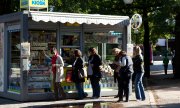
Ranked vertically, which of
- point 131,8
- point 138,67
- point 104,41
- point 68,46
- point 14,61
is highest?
point 131,8

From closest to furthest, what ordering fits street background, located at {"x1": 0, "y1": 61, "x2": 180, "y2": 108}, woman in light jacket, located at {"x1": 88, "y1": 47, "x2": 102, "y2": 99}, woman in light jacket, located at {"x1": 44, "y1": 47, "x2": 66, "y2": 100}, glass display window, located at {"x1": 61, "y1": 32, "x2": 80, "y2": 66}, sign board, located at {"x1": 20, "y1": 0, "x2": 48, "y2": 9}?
street background, located at {"x1": 0, "y1": 61, "x2": 180, "y2": 108} → woman in light jacket, located at {"x1": 44, "y1": 47, "x2": 66, "y2": 100} → woman in light jacket, located at {"x1": 88, "y1": 47, "x2": 102, "y2": 99} → sign board, located at {"x1": 20, "y1": 0, "x2": 48, "y2": 9} → glass display window, located at {"x1": 61, "y1": 32, "x2": 80, "y2": 66}

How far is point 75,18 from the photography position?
50.6 ft

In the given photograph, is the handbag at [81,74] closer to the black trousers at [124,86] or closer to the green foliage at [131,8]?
the black trousers at [124,86]

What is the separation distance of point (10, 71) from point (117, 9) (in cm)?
1062

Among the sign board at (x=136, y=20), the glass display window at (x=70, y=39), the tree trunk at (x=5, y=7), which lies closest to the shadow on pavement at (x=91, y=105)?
the glass display window at (x=70, y=39)

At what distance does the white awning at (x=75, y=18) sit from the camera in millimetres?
14570

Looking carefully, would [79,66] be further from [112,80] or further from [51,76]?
[112,80]

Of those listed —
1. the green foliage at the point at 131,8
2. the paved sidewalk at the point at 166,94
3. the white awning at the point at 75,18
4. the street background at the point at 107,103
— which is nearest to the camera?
→ the street background at the point at 107,103

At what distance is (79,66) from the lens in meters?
15.3

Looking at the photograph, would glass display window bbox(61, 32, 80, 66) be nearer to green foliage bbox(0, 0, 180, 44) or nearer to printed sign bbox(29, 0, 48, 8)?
printed sign bbox(29, 0, 48, 8)

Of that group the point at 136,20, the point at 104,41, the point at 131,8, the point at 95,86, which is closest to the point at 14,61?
the point at 95,86

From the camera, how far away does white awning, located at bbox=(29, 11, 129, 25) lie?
14.6m

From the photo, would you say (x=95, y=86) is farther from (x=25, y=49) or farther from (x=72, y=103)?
(x=25, y=49)

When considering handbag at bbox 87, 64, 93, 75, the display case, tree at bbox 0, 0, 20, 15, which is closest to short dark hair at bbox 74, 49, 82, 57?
handbag at bbox 87, 64, 93, 75
